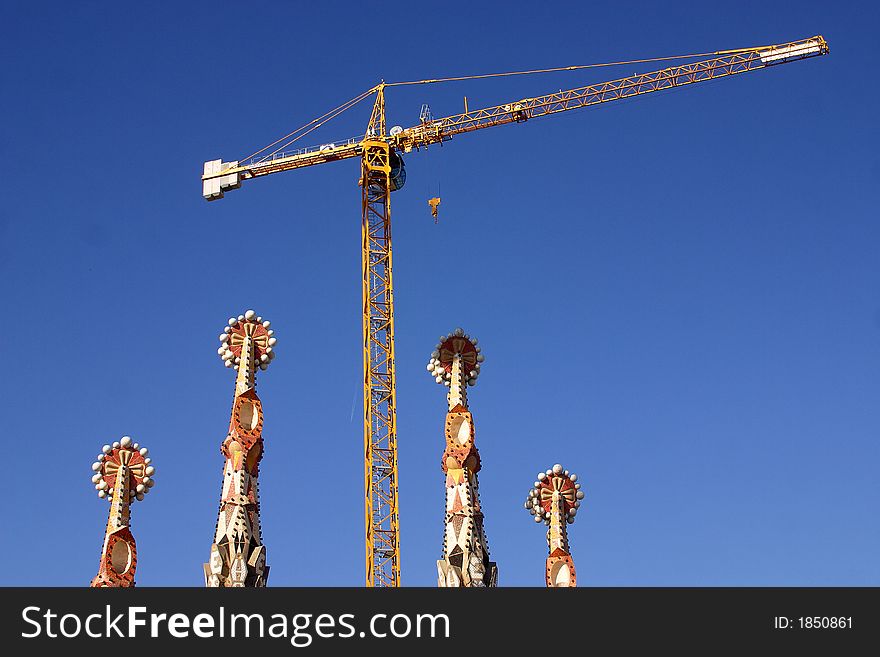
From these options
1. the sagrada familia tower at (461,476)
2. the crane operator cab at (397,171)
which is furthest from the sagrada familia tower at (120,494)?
the crane operator cab at (397,171)

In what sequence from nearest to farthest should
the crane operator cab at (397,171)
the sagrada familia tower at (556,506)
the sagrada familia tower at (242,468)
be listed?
the sagrada familia tower at (242,468) → the sagrada familia tower at (556,506) → the crane operator cab at (397,171)

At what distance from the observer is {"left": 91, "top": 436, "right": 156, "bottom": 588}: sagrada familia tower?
50.8 meters

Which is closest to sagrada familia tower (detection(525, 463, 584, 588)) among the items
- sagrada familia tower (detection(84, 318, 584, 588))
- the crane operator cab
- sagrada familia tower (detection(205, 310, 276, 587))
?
sagrada familia tower (detection(84, 318, 584, 588))

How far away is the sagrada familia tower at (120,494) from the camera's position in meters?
50.8

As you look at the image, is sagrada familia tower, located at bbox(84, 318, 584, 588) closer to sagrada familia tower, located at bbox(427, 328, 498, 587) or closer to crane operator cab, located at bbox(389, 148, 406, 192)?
sagrada familia tower, located at bbox(427, 328, 498, 587)

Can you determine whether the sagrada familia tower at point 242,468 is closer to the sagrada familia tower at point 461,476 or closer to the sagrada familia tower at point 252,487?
the sagrada familia tower at point 252,487

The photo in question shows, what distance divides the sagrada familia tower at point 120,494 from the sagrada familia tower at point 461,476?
909 centimetres

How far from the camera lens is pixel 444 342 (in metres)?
54.3

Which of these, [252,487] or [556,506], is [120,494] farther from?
[556,506]

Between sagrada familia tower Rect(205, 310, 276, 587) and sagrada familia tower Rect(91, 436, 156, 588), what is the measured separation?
8.97 feet
